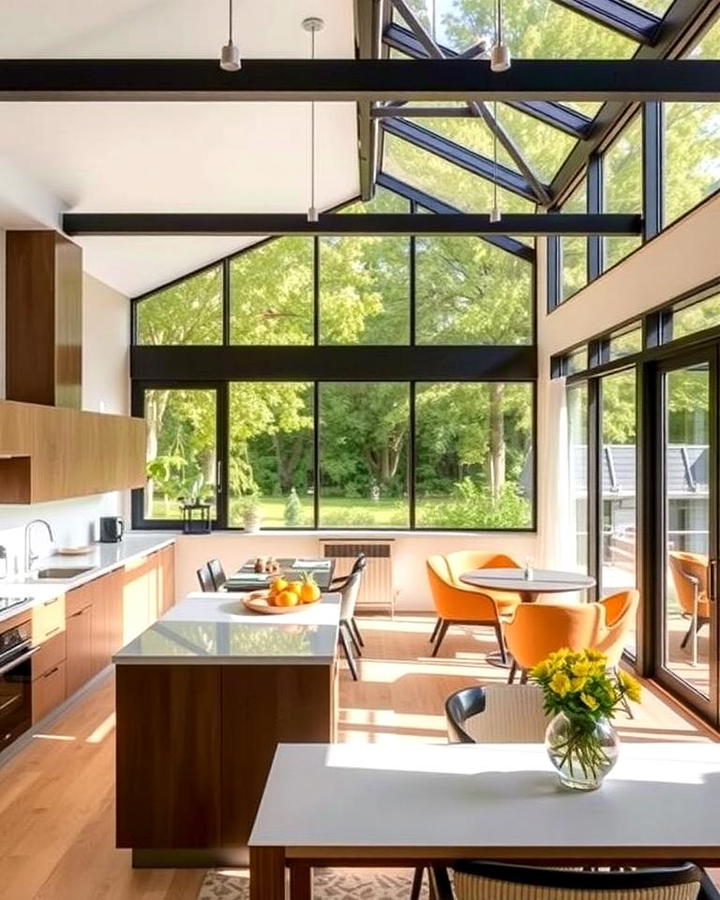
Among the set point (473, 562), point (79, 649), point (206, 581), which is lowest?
point (79, 649)

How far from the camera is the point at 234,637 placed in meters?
3.37

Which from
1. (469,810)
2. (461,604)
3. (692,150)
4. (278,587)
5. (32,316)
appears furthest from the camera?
(461,604)

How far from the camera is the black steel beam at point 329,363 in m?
8.23

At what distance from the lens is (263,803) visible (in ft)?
6.22

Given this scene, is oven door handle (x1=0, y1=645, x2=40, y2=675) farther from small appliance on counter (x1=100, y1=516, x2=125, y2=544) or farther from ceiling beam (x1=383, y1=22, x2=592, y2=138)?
ceiling beam (x1=383, y1=22, x2=592, y2=138)

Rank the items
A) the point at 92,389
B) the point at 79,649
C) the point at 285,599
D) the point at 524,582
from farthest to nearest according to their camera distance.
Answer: the point at 92,389 → the point at 524,582 → the point at 79,649 → the point at 285,599

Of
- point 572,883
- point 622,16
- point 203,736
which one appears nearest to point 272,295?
point 622,16

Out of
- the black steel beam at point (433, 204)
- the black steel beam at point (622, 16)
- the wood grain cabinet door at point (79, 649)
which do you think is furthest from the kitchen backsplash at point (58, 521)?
the black steel beam at point (622, 16)

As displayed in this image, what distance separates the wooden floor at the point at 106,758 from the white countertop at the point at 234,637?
2.84 ft

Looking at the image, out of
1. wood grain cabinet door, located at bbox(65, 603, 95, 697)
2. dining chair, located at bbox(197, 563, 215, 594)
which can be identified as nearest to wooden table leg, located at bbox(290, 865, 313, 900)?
wood grain cabinet door, located at bbox(65, 603, 95, 697)

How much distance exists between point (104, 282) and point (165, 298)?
2.99 ft

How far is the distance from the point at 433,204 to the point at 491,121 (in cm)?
296

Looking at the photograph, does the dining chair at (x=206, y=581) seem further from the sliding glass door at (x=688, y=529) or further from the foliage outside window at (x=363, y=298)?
the foliage outside window at (x=363, y=298)

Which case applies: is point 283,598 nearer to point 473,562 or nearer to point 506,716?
point 506,716
